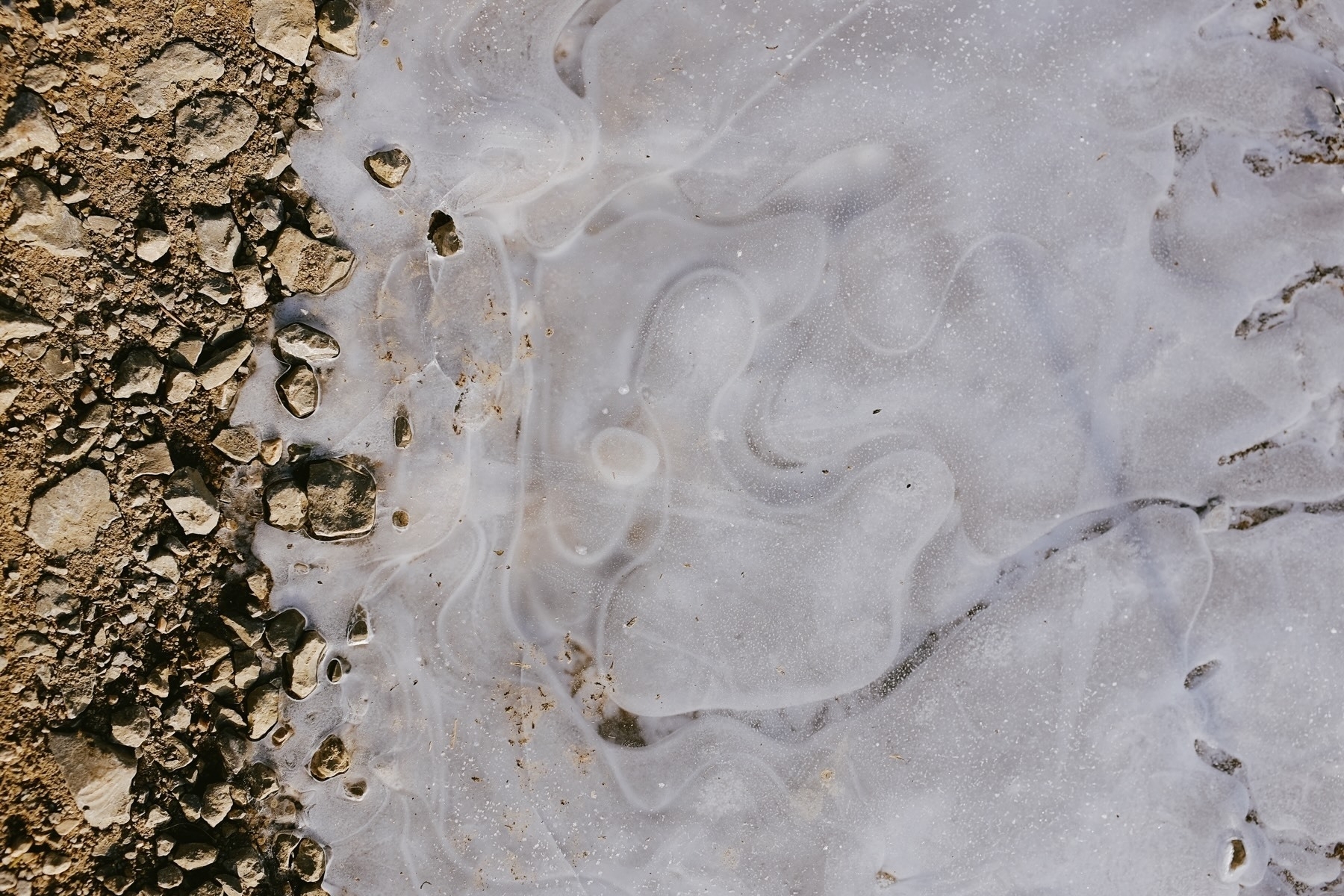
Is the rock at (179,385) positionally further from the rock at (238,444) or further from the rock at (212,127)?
the rock at (212,127)

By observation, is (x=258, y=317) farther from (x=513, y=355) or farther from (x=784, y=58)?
(x=784, y=58)

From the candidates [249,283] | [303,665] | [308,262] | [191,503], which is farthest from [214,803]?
[308,262]

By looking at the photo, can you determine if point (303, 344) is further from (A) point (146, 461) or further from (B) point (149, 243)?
(A) point (146, 461)

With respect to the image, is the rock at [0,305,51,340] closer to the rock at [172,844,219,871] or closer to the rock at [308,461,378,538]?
the rock at [308,461,378,538]

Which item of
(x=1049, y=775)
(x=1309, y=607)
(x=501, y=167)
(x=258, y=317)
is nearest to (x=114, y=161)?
(x=258, y=317)

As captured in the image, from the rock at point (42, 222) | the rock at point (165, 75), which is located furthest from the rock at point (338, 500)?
the rock at point (165, 75)
